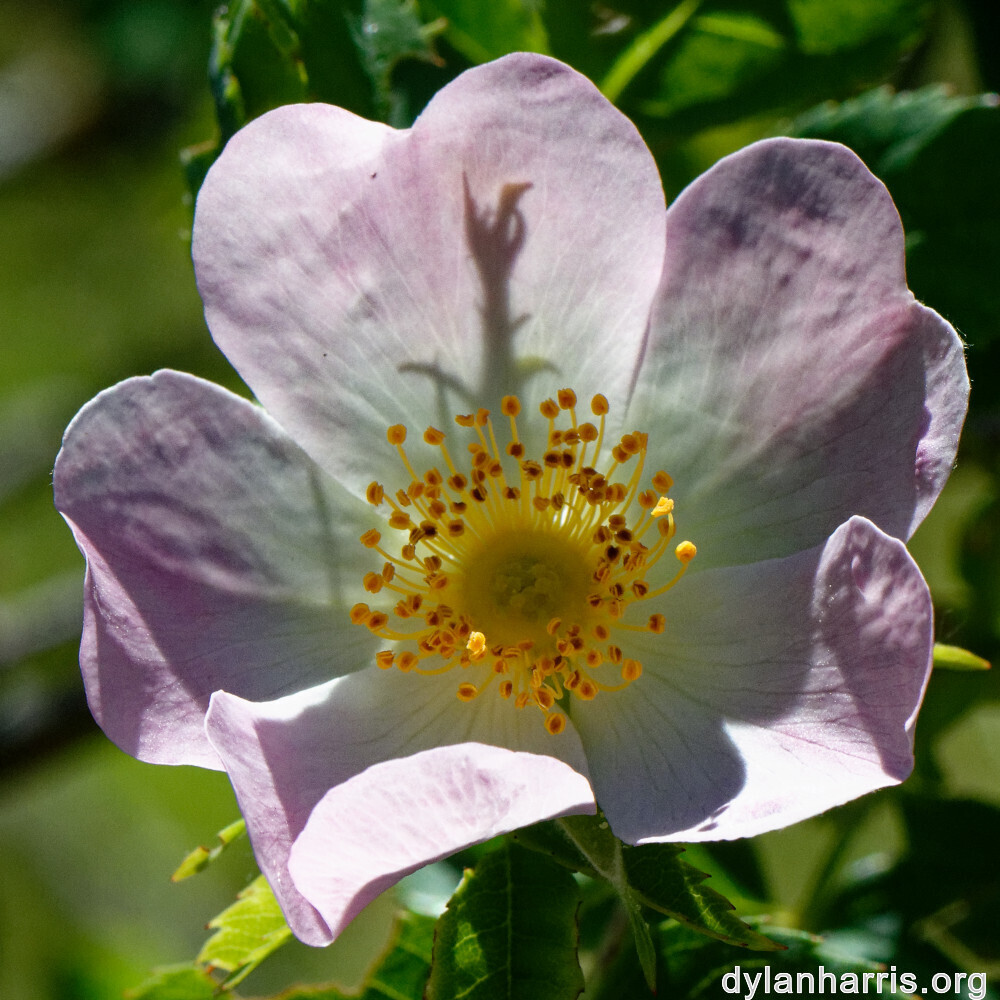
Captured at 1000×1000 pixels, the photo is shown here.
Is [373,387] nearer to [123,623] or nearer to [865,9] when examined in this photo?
[123,623]

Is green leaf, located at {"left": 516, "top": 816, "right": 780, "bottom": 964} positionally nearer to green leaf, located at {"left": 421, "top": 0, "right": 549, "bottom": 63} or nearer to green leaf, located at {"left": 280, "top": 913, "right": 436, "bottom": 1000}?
green leaf, located at {"left": 280, "top": 913, "right": 436, "bottom": 1000}

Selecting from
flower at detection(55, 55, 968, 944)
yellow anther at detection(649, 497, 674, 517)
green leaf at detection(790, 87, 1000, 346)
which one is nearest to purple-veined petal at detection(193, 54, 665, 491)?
flower at detection(55, 55, 968, 944)

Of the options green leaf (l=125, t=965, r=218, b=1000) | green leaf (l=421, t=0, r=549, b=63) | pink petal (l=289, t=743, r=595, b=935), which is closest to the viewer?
pink petal (l=289, t=743, r=595, b=935)

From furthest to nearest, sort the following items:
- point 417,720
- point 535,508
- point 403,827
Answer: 1. point 535,508
2. point 417,720
3. point 403,827

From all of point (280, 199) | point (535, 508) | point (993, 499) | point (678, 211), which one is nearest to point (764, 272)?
point (678, 211)

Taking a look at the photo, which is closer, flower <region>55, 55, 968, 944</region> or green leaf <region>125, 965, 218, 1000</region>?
flower <region>55, 55, 968, 944</region>

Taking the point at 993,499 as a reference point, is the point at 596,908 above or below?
below
